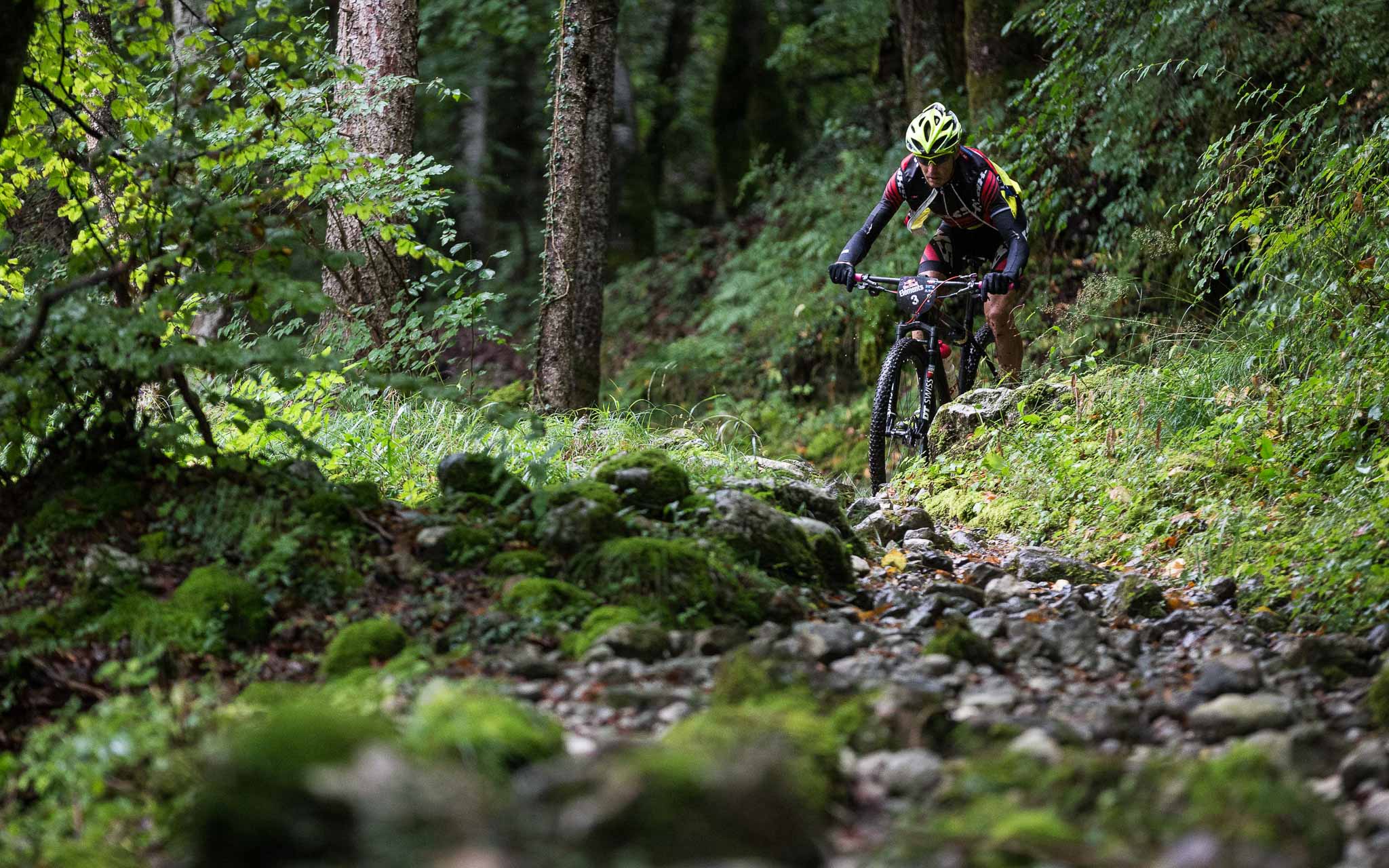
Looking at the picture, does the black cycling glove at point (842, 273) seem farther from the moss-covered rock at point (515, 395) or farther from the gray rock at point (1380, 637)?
the gray rock at point (1380, 637)

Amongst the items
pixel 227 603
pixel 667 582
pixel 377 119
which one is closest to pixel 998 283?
pixel 667 582

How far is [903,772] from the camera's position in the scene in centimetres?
262

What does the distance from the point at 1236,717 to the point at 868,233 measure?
5309 mm

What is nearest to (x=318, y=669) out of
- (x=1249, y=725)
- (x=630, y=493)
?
(x=630, y=493)

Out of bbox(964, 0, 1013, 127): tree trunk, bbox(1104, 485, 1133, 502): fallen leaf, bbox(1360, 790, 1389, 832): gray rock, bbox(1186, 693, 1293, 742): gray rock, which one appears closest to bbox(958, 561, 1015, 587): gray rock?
bbox(1104, 485, 1133, 502): fallen leaf

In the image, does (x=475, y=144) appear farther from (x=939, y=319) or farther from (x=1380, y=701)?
(x=1380, y=701)

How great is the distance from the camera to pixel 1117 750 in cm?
Result: 287

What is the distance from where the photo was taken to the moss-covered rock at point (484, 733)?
→ 239 centimetres

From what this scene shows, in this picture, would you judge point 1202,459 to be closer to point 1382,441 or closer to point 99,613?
point 1382,441

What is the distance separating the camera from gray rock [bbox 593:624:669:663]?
3461 millimetres

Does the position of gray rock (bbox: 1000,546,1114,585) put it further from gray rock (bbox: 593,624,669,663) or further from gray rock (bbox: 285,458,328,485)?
gray rock (bbox: 285,458,328,485)

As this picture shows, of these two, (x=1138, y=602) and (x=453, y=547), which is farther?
(x=1138, y=602)

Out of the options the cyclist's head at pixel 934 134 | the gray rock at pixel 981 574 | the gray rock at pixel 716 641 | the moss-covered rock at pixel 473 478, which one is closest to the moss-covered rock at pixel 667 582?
the gray rock at pixel 716 641

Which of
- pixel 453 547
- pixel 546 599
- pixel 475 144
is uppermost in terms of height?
pixel 475 144
